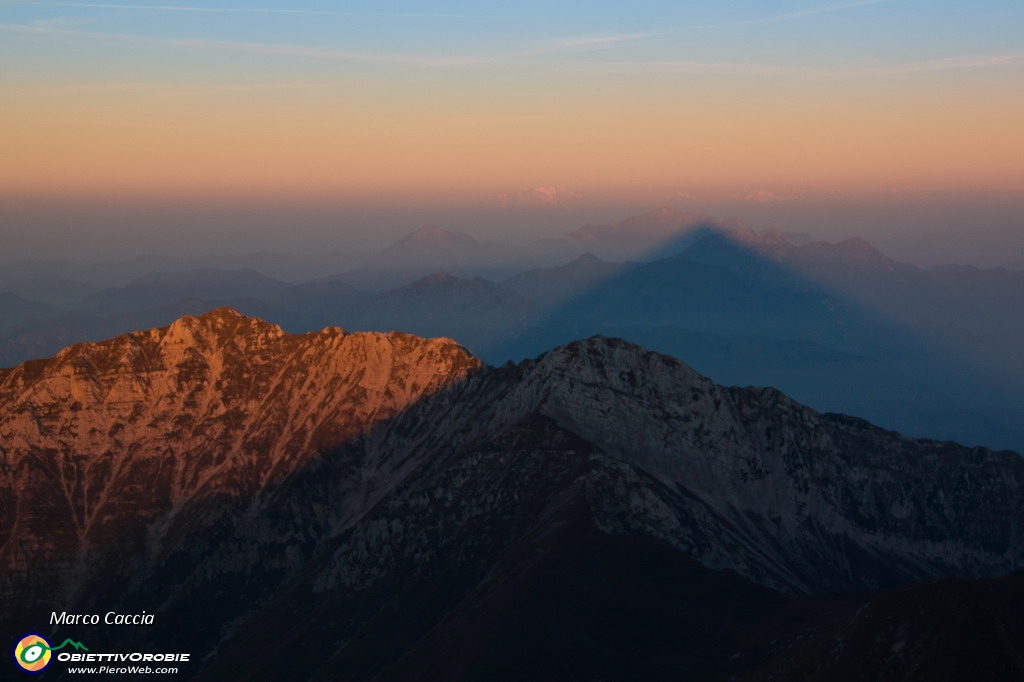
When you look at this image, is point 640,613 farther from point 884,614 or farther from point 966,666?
point 966,666

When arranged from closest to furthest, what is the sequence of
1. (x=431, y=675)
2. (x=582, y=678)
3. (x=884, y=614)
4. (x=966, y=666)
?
(x=966, y=666) < (x=884, y=614) < (x=582, y=678) < (x=431, y=675)

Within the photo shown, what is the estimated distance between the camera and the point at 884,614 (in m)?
137

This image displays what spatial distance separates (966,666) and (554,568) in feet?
243

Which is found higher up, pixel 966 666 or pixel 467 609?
pixel 966 666

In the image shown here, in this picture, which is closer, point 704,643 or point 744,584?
point 704,643

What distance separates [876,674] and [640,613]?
48237mm

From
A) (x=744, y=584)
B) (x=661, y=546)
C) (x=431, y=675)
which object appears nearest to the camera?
(x=431, y=675)

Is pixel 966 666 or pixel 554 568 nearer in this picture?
pixel 966 666

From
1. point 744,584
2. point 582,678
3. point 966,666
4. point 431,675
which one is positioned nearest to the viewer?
point 966,666

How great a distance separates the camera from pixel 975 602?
13212 cm

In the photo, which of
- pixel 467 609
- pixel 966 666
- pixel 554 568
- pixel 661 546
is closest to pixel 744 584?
pixel 661 546

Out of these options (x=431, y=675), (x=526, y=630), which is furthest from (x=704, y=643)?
(x=431, y=675)

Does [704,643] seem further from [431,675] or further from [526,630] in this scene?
[431,675]

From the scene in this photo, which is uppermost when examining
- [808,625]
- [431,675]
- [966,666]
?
[966,666]
